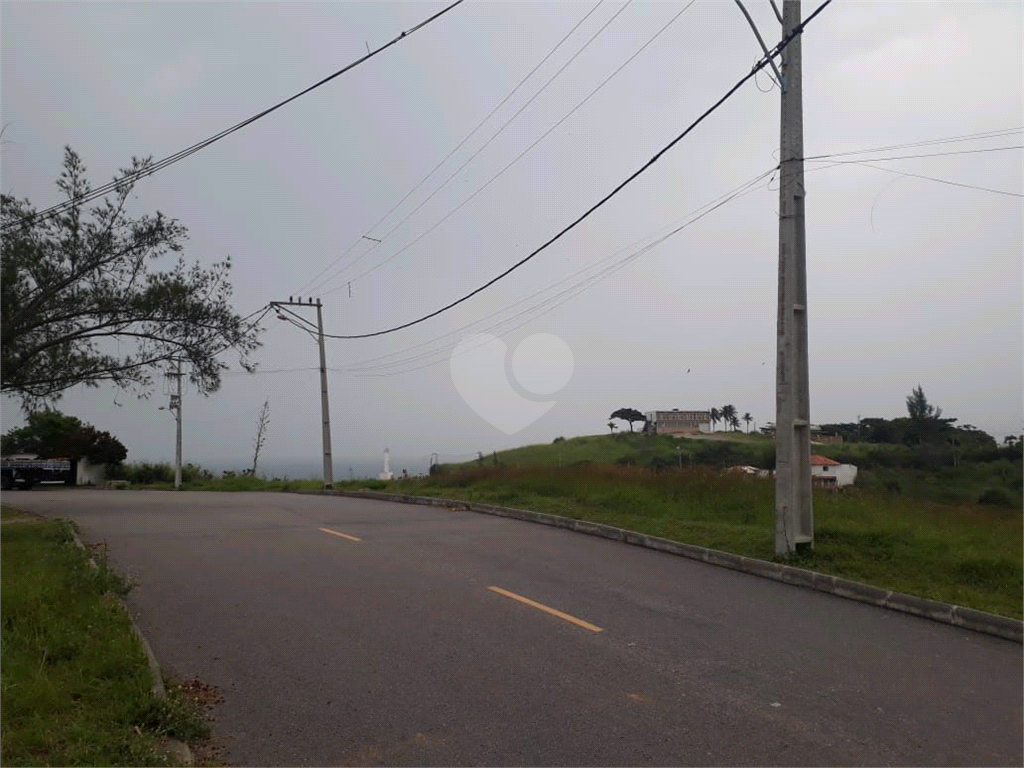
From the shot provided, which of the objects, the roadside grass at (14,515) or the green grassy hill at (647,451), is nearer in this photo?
the roadside grass at (14,515)

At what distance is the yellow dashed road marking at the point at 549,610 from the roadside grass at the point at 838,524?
3.88 metres

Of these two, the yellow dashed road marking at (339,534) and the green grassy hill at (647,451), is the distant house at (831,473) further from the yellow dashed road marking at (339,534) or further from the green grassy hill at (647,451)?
the yellow dashed road marking at (339,534)

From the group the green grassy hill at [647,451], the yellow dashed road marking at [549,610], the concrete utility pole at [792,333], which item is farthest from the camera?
the green grassy hill at [647,451]

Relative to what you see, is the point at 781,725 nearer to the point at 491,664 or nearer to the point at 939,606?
the point at 491,664

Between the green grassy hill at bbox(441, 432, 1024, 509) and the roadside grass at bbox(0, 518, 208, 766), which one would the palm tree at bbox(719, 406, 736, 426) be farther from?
the roadside grass at bbox(0, 518, 208, 766)

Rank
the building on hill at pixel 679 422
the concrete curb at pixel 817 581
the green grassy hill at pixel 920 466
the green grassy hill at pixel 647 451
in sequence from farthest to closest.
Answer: the building on hill at pixel 679 422 → the green grassy hill at pixel 647 451 → the green grassy hill at pixel 920 466 → the concrete curb at pixel 817 581

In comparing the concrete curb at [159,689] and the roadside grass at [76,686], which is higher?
the roadside grass at [76,686]

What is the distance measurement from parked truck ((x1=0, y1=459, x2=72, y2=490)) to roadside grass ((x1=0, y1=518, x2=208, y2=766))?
38725mm

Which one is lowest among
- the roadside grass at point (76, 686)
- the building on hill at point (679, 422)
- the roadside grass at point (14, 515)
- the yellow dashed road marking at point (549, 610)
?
the roadside grass at point (14, 515)

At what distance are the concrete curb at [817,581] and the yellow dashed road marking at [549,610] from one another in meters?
3.52

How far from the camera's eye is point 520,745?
499 centimetres

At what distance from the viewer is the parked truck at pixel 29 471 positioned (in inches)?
1673

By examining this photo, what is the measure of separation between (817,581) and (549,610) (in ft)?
12.0

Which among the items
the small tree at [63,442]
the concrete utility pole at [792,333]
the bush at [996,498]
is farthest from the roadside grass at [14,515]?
the small tree at [63,442]
